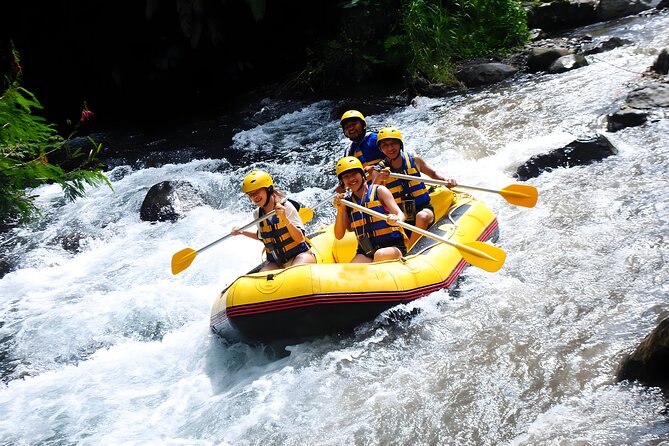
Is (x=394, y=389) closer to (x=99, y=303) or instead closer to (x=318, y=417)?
(x=318, y=417)

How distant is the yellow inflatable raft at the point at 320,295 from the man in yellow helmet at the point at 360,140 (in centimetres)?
147

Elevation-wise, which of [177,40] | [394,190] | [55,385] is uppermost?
[177,40]

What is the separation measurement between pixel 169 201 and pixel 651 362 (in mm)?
6209

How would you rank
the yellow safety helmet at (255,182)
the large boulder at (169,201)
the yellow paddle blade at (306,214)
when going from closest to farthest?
the yellow safety helmet at (255,182)
the yellow paddle blade at (306,214)
the large boulder at (169,201)

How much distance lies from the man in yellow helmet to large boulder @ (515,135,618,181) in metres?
1.94

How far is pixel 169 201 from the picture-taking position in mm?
8617

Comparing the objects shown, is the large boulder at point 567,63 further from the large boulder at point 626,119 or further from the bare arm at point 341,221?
the bare arm at point 341,221

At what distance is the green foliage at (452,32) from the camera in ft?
37.5

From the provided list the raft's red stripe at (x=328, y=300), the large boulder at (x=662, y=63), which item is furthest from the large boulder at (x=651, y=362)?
the large boulder at (x=662, y=63)

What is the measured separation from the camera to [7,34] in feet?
41.3

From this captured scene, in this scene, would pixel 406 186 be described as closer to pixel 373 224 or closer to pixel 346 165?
pixel 373 224

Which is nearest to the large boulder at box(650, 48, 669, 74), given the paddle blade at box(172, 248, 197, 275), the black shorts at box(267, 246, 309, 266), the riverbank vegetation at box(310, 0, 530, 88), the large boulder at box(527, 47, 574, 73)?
the large boulder at box(527, 47, 574, 73)

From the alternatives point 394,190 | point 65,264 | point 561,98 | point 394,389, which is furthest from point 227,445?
point 561,98

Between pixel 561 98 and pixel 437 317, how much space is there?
5529mm
